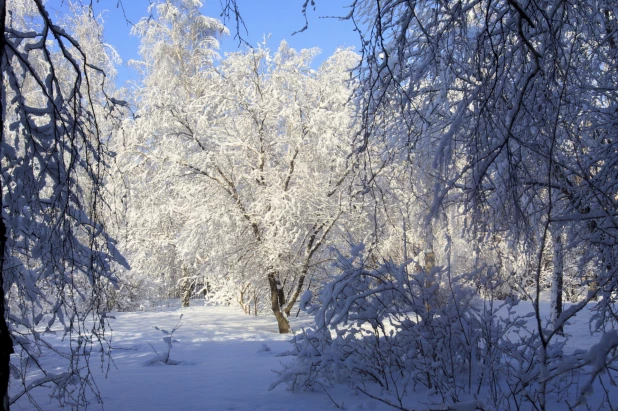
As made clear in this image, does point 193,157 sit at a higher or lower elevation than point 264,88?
lower

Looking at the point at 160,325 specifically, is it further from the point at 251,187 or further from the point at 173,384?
the point at 173,384

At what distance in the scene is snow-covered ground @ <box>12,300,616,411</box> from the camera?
3.79m

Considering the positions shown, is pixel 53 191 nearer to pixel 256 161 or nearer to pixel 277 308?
pixel 277 308

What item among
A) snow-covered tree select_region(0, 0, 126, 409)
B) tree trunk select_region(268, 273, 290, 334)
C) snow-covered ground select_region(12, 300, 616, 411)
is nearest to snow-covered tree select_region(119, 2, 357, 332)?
tree trunk select_region(268, 273, 290, 334)

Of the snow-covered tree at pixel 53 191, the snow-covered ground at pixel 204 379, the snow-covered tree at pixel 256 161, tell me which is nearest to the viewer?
the snow-covered tree at pixel 53 191

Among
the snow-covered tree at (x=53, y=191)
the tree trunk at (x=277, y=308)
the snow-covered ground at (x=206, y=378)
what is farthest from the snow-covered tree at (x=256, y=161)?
the snow-covered tree at (x=53, y=191)

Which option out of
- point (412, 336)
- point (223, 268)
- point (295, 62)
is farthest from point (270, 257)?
point (412, 336)

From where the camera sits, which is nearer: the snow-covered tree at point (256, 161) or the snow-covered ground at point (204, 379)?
the snow-covered ground at point (204, 379)

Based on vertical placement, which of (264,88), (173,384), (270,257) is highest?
(264,88)

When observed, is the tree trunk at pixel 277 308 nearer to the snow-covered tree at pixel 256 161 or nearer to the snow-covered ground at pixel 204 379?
the snow-covered tree at pixel 256 161

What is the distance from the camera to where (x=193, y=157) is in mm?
9844

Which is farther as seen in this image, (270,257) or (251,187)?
(251,187)

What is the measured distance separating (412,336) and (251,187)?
704cm

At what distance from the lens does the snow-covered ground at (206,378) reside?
3.79 m
